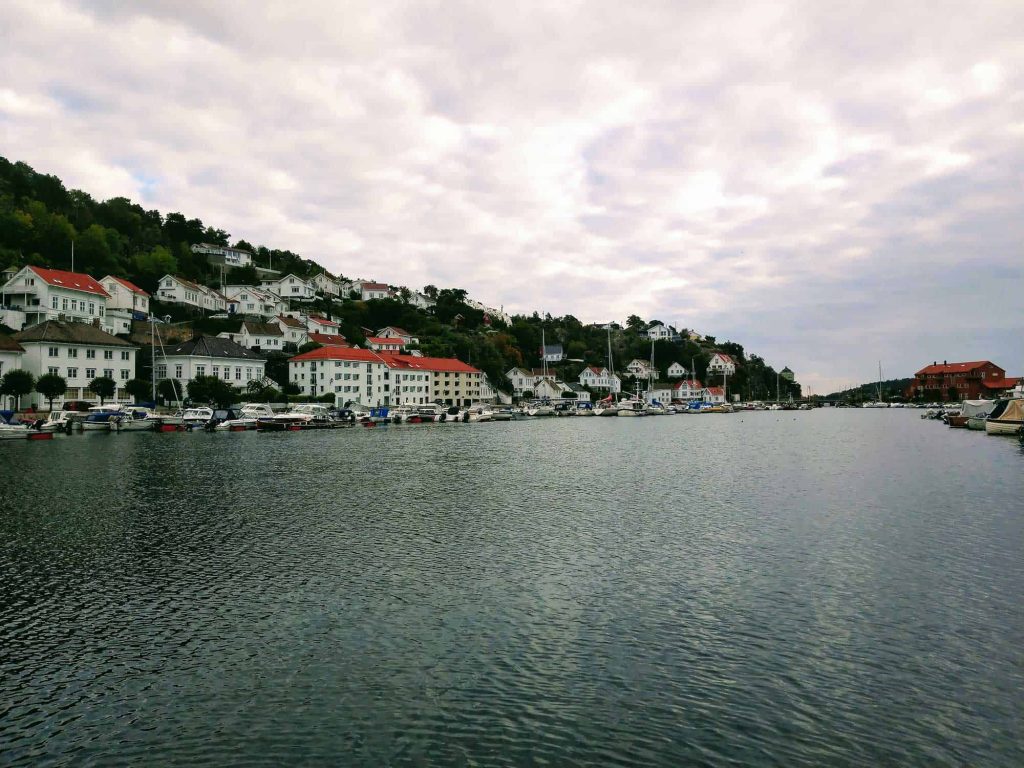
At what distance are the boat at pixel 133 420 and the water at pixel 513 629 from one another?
142ft

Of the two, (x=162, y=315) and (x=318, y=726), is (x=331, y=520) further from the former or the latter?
(x=162, y=315)

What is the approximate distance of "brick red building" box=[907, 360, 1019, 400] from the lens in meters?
166

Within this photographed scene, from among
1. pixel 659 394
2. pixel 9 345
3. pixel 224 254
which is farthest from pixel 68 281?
pixel 659 394

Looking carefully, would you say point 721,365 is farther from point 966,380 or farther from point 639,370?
point 966,380

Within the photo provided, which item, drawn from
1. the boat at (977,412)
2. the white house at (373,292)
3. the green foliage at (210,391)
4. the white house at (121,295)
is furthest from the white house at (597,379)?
the white house at (121,295)

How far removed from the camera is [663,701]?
9.91 meters

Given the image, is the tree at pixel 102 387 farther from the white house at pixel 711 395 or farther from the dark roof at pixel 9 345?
the white house at pixel 711 395

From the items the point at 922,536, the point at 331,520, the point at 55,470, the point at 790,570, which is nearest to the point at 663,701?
the point at 790,570

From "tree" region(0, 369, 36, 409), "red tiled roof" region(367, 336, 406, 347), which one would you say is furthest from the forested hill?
"tree" region(0, 369, 36, 409)

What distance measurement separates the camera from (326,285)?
15688 cm

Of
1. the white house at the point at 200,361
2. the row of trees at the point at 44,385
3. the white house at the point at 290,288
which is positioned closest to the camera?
the row of trees at the point at 44,385

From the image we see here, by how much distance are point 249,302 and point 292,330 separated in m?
13.1

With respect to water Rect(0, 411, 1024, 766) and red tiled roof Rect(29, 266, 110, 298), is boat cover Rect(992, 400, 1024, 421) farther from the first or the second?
red tiled roof Rect(29, 266, 110, 298)

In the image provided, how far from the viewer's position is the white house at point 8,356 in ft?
223
